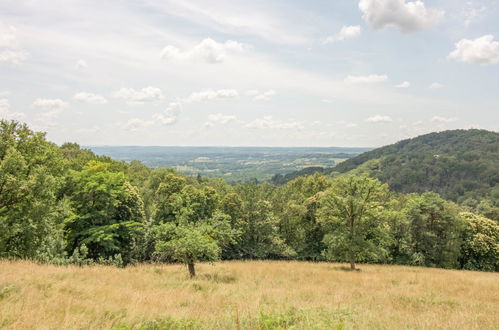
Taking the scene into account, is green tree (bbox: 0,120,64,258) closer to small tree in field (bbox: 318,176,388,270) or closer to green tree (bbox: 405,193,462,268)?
small tree in field (bbox: 318,176,388,270)

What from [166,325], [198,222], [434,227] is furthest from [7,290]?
[434,227]

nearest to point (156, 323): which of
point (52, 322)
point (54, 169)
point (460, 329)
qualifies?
point (52, 322)

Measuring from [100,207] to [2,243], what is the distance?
30.3ft

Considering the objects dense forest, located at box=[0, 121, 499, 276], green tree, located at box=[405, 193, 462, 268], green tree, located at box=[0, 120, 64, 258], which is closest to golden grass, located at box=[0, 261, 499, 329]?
dense forest, located at box=[0, 121, 499, 276]

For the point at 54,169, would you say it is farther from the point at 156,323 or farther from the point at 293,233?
the point at 293,233

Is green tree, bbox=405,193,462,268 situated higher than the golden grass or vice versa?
the golden grass

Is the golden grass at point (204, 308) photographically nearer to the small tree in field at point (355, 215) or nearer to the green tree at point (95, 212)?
the small tree in field at point (355, 215)

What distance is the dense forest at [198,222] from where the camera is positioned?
1717 centimetres

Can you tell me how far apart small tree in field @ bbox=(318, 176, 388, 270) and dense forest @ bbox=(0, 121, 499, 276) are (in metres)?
0.08

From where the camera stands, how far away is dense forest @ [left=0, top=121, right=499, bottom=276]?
1717 cm

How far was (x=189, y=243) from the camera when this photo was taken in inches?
645

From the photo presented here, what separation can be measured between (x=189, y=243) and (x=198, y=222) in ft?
9.28

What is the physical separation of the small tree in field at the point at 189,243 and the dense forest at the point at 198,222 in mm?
61

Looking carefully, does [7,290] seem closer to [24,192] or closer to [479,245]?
[24,192]
